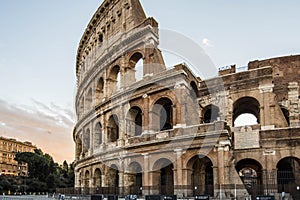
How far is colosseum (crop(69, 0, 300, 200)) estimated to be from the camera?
22.7 metres

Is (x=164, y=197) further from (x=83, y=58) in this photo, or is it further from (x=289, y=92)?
(x=83, y=58)

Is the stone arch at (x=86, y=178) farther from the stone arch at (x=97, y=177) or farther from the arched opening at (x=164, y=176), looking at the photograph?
the arched opening at (x=164, y=176)

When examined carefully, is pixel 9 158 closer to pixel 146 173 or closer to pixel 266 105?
pixel 146 173

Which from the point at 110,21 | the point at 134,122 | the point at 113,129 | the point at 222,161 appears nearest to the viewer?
the point at 222,161

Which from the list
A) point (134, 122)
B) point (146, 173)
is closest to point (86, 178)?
point (134, 122)

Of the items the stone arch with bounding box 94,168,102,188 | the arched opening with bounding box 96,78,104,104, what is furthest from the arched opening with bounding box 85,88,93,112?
the stone arch with bounding box 94,168,102,188

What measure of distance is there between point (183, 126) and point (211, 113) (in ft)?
20.4

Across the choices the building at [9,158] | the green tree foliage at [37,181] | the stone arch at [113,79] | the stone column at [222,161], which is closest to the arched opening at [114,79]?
the stone arch at [113,79]

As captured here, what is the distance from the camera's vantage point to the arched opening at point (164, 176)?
23.8 metres

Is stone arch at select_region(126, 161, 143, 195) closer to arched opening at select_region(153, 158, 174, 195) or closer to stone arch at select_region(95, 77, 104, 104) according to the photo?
arched opening at select_region(153, 158, 174, 195)

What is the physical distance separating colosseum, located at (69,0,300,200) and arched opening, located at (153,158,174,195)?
67 mm

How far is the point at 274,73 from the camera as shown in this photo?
96.1ft

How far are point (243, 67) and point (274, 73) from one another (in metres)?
2.59

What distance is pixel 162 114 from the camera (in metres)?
27.2
